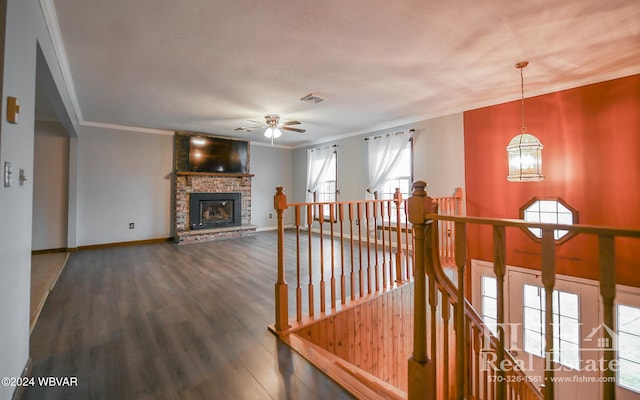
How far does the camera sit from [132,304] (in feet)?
8.89

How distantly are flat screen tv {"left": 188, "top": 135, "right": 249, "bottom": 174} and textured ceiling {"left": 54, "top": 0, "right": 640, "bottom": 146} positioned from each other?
193 cm

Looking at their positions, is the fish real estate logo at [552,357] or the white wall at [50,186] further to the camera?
the white wall at [50,186]

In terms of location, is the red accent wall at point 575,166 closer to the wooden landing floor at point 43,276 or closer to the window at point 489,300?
the window at point 489,300

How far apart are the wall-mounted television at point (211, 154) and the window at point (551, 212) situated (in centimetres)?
589

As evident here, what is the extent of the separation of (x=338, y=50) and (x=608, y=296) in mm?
2608

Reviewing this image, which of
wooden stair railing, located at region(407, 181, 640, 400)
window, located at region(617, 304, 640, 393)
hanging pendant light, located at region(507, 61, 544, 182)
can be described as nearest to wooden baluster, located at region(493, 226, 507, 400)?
wooden stair railing, located at region(407, 181, 640, 400)

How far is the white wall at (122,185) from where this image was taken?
17.0 ft

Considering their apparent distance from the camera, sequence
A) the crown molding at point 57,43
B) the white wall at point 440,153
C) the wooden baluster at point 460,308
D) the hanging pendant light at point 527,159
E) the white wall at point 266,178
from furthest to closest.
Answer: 1. the white wall at point 266,178
2. the white wall at point 440,153
3. the hanging pendant light at point 527,159
4. the crown molding at point 57,43
5. the wooden baluster at point 460,308

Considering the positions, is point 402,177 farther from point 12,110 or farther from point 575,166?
point 12,110

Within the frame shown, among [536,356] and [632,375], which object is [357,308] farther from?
[632,375]

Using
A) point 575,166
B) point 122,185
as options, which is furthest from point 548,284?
point 122,185

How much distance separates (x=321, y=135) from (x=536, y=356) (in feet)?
18.2

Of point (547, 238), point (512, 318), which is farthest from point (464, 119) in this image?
point (547, 238)

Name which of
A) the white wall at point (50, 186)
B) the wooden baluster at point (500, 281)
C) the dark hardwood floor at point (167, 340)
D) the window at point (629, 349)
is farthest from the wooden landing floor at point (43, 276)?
the window at point (629, 349)
